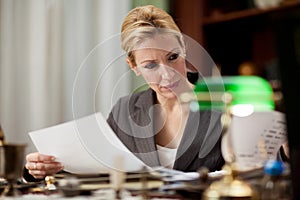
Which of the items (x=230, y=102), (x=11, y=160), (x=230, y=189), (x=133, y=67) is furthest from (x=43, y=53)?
(x=230, y=189)

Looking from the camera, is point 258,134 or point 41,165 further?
point 41,165

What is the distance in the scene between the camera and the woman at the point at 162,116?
135 cm

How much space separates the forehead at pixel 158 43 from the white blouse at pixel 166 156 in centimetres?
26

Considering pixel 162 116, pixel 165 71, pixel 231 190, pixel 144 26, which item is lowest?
pixel 231 190

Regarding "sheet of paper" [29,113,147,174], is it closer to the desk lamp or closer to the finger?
the finger

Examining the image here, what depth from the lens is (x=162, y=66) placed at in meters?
1.37

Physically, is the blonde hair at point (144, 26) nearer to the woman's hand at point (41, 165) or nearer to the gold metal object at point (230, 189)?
the woman's hand at point (41, 165)

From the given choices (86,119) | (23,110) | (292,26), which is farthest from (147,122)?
(23,110)

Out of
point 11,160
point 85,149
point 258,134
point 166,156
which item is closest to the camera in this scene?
point 11,160

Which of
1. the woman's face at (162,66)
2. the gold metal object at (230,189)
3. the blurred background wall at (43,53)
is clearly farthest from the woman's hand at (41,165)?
the blurred background wall at (43,53)

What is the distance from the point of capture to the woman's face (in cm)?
137

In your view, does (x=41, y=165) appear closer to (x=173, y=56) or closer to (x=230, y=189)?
(x=173, y=56)

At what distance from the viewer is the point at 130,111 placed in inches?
54.5

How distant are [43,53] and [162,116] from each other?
3.20 ft
